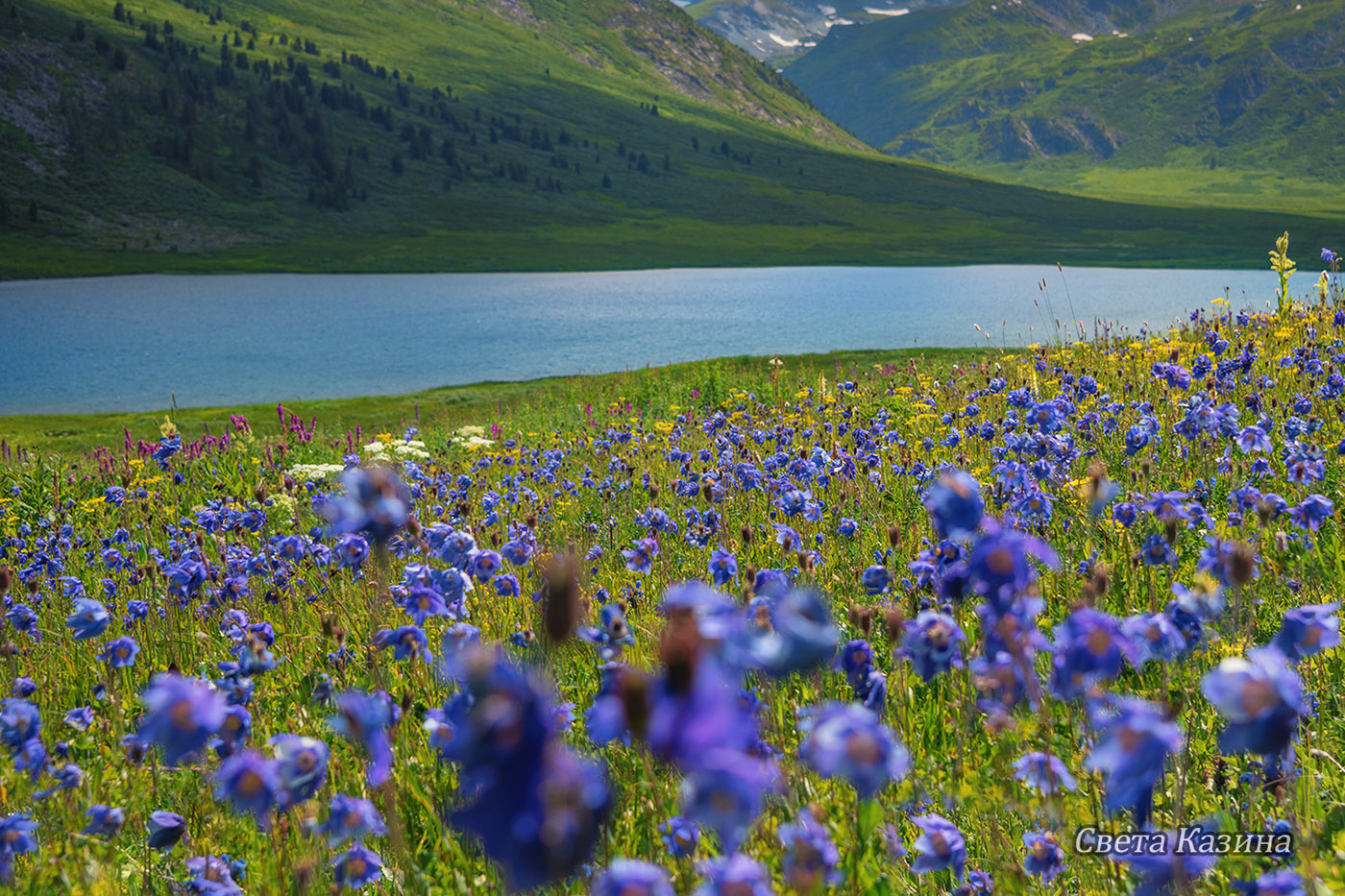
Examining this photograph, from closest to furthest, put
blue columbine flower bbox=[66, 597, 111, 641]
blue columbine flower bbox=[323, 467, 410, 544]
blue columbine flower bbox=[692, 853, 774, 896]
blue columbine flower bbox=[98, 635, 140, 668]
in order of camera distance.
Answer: blue columbine flower bbox=[692, 853, 774, 896], blue columbine flower bbox=[323, 467, 410, 544], blue columbine flower bbox=[66, 597, 111, 641], blue columbine flower bbox=[98, 635, 140, 668]

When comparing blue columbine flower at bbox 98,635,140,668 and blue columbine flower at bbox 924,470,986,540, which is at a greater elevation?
blue columbine flower at bbox 924,470,986,540

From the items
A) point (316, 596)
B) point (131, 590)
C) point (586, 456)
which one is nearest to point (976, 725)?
point (316, 596)

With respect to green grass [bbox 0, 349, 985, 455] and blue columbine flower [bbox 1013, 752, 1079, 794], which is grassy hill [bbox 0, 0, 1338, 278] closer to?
green grass [bbox 0, 349, 985, 455]

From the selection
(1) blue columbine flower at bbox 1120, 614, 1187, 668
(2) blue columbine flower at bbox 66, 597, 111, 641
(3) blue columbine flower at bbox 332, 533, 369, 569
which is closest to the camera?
(1) blue columbine flower at bbox 1120, 614, 1187, 668

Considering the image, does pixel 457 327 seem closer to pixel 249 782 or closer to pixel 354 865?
pixel 354 865

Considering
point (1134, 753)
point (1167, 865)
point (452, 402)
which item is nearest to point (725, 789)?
point (1134, 753)

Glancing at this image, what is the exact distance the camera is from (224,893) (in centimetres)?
234

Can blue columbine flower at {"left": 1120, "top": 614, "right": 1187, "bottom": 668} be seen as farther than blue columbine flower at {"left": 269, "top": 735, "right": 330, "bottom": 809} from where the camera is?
Yes

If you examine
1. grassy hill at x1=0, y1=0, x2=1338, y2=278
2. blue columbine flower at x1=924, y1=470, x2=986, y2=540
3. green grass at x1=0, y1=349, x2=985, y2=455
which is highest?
grassy hill at x1=0, y1=0, x2=1338, y2=278

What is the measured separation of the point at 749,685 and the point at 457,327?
1900 inches

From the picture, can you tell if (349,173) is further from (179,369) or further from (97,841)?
(97,841)

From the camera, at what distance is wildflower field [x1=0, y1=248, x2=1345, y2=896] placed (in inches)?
50.6

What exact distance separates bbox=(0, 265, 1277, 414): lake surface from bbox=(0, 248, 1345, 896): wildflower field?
43.9 feet

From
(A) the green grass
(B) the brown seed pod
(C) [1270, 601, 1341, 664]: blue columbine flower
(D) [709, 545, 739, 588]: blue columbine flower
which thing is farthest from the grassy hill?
(B) the brown seed pod
